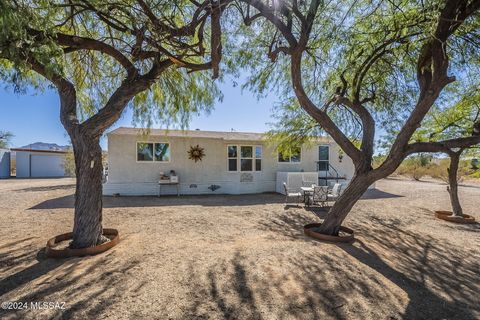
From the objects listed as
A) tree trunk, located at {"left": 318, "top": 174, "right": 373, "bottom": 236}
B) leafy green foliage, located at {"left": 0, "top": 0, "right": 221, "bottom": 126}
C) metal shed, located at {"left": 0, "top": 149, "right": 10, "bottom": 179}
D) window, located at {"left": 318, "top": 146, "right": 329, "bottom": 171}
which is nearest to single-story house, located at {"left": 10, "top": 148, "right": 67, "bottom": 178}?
metal shed, located at {"left": 0, "top": 149, "right": 10, "bottom": 179}

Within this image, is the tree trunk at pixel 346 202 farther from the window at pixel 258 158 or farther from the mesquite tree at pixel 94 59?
the window at pixel 258 158

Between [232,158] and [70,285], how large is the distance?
10241 millimetres

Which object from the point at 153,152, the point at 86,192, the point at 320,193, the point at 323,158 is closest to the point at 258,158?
the point at 323,158

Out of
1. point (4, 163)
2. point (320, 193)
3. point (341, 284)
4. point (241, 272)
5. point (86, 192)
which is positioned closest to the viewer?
point (341, 284)

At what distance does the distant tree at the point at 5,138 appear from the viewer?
84.0 feet

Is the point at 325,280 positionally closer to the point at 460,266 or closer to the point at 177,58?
the point at 460,266

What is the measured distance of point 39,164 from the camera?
23.7m

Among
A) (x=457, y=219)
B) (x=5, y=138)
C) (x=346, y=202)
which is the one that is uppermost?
(x=5, y=138)

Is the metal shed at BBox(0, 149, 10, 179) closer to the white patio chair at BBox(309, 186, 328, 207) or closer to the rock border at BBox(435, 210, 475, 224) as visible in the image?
the white patio chair at BBox(309, 186, 328, 207)

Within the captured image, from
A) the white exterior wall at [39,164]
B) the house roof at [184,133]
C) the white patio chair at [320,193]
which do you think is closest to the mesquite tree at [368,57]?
the white patio chair at [320,193]

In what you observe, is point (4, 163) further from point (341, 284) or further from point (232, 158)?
point (341, 284)

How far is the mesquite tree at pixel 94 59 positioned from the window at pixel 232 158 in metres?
5.84

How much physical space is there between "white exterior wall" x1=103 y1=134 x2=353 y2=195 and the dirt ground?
4.48 meters

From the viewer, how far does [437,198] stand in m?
12.7
